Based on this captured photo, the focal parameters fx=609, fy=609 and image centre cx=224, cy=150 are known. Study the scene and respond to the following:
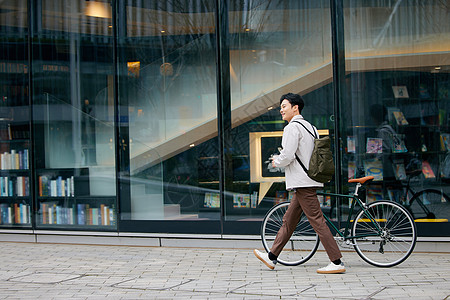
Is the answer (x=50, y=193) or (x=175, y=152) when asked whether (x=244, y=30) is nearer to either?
(x=175, y=152)

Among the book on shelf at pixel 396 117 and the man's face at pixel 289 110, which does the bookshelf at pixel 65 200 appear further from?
the book on shelf at pixel 396 117

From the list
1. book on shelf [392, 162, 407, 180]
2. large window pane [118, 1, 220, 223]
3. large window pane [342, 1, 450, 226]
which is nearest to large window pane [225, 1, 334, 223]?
large window pane [118, 1, 220, 223]

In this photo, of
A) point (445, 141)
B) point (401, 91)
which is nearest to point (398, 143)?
point (445, 141)

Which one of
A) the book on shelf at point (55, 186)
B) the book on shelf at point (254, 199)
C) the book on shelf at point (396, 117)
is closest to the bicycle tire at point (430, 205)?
the book on shelf at point (396, 117)

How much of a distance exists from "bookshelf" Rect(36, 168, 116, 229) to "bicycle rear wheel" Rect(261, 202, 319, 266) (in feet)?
11.0

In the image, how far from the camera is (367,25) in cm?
859

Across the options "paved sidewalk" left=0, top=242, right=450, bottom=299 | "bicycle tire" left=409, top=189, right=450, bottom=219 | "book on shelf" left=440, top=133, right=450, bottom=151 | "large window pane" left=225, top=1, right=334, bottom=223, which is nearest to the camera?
"paved sidewalk" left=0, top=242, right=450, bottom=299

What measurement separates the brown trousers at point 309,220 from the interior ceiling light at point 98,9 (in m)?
4.60

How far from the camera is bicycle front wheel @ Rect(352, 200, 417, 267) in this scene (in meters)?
6.88

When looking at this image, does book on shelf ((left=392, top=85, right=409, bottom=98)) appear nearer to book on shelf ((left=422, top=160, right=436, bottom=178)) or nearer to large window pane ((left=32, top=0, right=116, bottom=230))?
book on shelf ((left=422, top=160, right=436, bottom=178))

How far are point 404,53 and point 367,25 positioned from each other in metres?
0.65

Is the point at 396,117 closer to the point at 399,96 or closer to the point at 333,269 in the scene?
the point at 399,96

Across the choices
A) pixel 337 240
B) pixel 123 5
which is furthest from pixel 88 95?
pixel 337 240

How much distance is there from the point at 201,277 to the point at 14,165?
4958 millimetres
